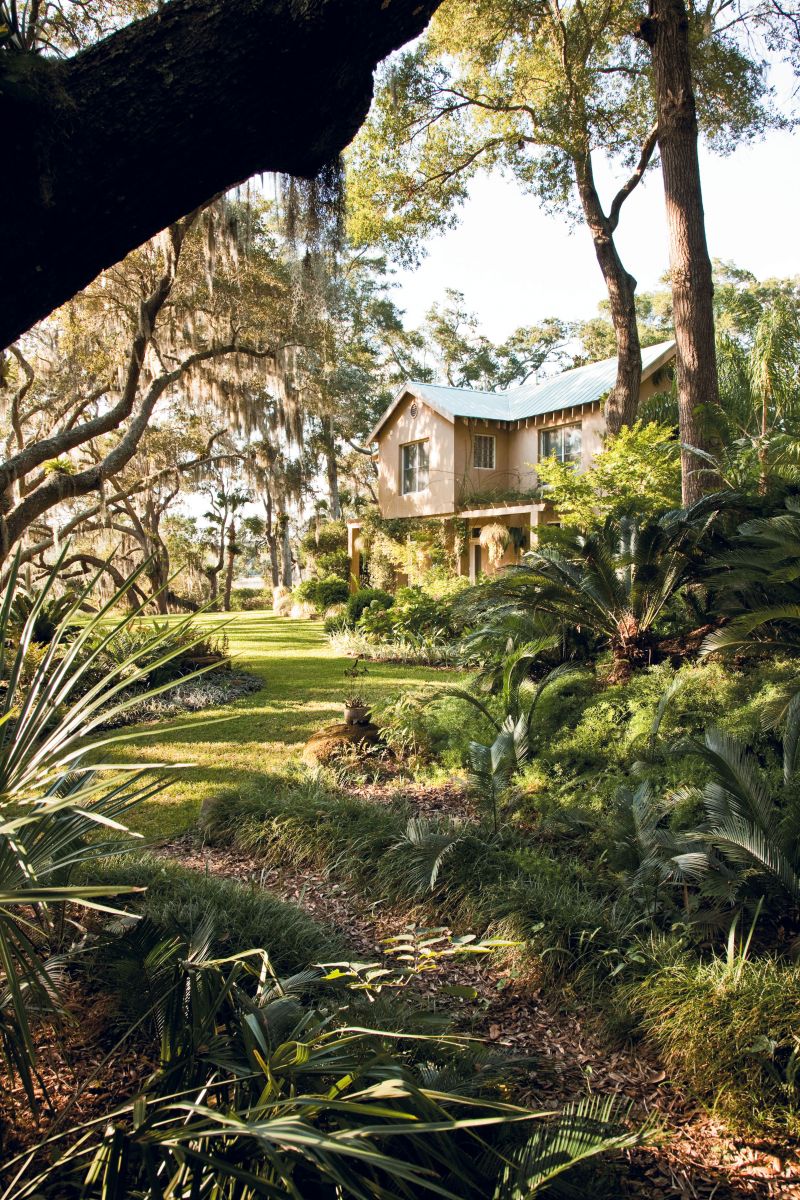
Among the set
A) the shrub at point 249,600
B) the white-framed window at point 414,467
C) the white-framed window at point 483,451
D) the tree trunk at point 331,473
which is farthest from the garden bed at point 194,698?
the shrub at point 249,600

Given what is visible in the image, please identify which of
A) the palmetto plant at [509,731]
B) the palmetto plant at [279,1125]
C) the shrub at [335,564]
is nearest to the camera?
the palmetto plant at [279,1125]

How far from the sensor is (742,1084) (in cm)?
249

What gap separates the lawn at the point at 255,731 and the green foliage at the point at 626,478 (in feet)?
11.6

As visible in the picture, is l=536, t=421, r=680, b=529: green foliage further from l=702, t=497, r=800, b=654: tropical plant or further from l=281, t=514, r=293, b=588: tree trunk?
l=281, t=514, r=293, b=588: tree trunk

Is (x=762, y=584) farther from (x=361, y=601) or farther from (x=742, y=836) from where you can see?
(x=361, y=601)

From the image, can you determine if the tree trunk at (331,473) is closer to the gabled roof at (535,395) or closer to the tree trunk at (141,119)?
the gabled roof at (535,395)

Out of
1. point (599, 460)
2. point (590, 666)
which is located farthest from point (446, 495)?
point (590, 666)

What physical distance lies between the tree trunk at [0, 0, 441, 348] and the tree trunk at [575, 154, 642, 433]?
38.2 ft

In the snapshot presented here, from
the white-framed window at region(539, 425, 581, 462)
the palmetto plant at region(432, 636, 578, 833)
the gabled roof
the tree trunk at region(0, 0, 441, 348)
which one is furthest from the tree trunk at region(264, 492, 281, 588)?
the tree trunk at region(0, 0, 441, 348)

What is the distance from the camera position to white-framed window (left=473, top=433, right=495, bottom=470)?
20.8 m

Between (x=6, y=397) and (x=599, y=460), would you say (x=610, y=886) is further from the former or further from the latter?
(x=6, y=397)

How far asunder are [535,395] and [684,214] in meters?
12.7

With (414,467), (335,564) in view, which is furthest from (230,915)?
(335,564)

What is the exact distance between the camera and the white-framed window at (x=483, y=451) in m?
20.8
